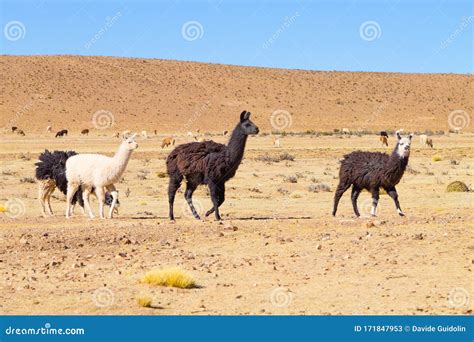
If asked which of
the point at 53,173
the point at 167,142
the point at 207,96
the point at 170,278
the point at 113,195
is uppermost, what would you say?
the point at 207,96

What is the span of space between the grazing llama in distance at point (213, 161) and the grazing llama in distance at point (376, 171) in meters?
2.23

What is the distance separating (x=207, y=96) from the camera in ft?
379

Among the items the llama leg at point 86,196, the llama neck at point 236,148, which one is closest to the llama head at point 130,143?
the llama leg at point 86,196

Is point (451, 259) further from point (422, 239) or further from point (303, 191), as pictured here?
point (303, 191)

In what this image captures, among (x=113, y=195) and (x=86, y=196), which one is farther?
(x=86, y=196)

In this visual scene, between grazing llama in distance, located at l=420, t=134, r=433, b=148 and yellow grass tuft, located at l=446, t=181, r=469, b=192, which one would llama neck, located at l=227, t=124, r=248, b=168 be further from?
grazing llama in distance, located at l=420, t=134, r=433, b=148

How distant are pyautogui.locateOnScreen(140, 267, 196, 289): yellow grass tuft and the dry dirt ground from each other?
0.37 ft

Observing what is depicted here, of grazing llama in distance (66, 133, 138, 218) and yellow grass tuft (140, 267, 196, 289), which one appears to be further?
grazing llama in distance (66, 133, 138, 218)

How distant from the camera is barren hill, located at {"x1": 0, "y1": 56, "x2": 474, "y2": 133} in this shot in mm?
100875

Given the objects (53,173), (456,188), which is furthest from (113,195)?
(456,188)

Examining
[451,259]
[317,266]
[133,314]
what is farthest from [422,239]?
[133,314]

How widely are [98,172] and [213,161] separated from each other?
2417 millimetres

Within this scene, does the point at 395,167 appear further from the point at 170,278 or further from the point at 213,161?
the point at 170,278

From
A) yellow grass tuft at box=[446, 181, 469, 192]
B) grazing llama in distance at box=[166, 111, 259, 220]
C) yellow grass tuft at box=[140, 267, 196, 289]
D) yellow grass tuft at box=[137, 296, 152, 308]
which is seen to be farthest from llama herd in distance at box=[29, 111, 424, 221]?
yellow grass tuft at box=[446, 181, 469, 192]
